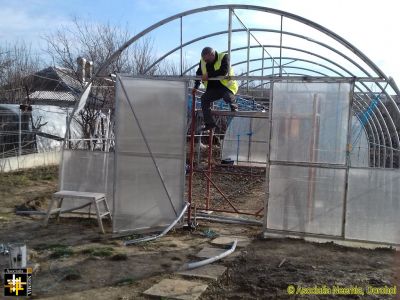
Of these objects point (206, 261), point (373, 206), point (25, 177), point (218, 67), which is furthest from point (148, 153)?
point (25, 177)

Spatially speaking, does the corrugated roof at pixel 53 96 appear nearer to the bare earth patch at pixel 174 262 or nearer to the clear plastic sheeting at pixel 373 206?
the bare earth patch at pixel 174 262

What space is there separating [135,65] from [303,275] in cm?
1530

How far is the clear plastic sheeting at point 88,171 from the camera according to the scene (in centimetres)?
867

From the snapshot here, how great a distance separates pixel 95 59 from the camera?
18.2m

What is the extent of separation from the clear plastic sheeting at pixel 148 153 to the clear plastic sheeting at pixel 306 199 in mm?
1618

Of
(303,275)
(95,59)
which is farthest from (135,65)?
(303,275)

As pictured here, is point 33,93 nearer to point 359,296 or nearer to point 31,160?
point 31,160

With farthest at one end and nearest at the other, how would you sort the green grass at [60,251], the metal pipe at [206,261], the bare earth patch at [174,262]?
1. the green grass at [60,251]
2. the metal pipe at [206,261]
3. the bare earth patch at [174,262]

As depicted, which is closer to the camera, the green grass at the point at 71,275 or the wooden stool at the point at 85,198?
the green grass at the point at 71,275

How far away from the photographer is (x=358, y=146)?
49.5 ft

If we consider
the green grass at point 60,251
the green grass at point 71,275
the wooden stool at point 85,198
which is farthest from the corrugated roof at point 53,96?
the green grass at point 71,275

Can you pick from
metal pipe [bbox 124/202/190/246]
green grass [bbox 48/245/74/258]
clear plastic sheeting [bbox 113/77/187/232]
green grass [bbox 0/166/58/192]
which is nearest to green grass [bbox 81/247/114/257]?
green grass [bbox 48/245/74/258]

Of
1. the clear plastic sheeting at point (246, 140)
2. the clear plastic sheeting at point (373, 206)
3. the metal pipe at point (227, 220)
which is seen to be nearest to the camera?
the clear plastic sheeting at point (373, 206)

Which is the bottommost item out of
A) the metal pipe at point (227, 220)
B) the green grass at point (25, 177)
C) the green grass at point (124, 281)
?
the green grass at point (124, 281)
